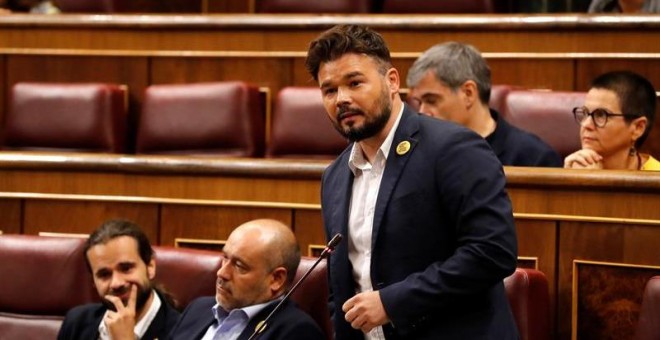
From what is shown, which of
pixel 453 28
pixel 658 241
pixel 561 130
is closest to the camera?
pixel 658 241

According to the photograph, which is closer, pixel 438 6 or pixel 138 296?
pixel 138 296

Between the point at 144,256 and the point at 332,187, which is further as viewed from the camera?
the point at 144,256

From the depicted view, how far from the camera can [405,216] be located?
0.65 m

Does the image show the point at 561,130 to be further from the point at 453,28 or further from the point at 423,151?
the point at 423,151

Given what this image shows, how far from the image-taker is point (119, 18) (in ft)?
Answer: 4.47

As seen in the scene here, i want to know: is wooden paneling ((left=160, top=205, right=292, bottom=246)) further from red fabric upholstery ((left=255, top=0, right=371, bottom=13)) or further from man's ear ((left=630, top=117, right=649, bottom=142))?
red fabric upholstery ((left=255, top=0, right=371, bottom=13))

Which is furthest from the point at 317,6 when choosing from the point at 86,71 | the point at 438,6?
the point at 86,71

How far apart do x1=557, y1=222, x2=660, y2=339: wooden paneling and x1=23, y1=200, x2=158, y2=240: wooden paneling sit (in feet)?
1.22

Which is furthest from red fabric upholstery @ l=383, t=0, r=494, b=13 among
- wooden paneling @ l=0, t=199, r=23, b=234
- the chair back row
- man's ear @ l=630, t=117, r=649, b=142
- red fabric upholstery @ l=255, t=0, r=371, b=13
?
wooden paneling @ l=0, t=199, r=23, b=234

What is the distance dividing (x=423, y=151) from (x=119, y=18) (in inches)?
30.8

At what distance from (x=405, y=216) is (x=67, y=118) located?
699mm

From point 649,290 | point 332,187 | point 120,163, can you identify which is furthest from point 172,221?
point 649,290

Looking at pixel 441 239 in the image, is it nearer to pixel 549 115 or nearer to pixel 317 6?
pixel 549 115

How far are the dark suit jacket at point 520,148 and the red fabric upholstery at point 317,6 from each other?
0.47 m
